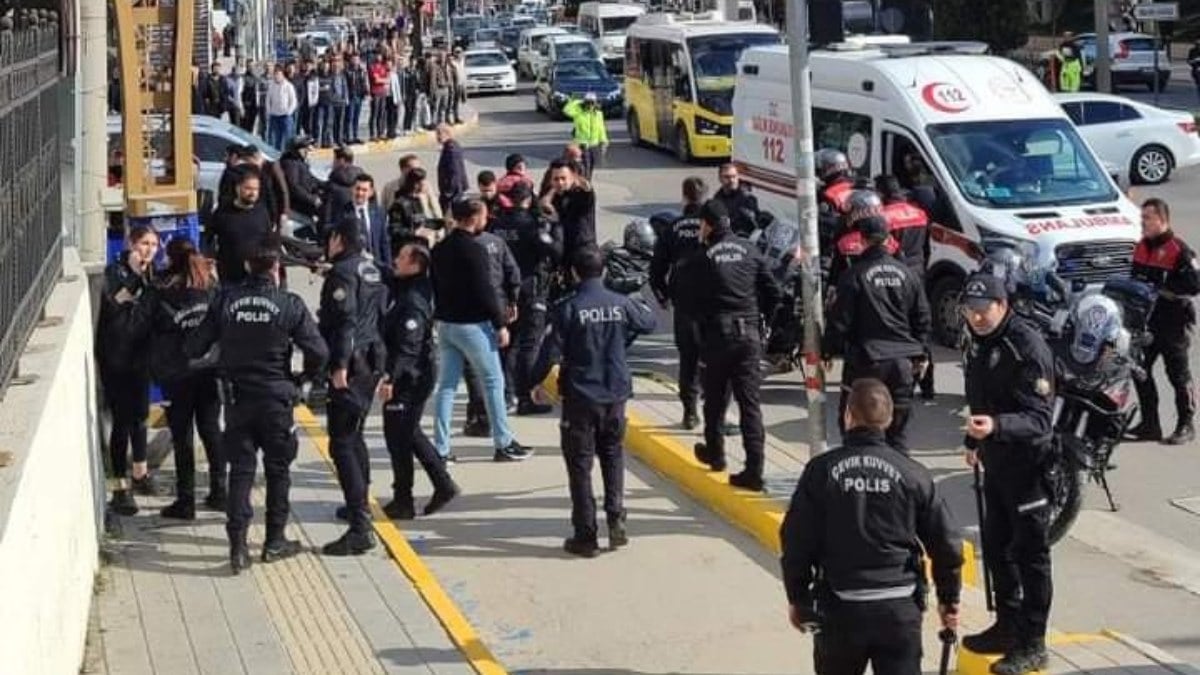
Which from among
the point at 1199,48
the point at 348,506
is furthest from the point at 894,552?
the point at 1199,48

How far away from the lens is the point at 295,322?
9.60m

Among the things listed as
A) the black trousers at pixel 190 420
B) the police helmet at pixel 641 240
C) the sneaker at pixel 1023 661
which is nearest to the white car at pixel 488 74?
the police helmet at pixel 641 240

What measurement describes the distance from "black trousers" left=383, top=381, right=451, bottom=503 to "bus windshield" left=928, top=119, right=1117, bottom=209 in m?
6.81

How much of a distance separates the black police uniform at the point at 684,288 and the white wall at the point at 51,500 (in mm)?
3470

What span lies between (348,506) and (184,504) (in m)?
1.24

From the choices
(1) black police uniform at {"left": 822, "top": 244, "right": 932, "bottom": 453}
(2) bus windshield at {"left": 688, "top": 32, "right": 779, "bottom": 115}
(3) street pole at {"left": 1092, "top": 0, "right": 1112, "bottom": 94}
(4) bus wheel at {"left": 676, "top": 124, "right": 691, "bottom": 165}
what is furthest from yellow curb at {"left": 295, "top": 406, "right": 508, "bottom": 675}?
(3) street pole at {"left": 1092, "top": 0, "right": 1112, "bottom": 94}

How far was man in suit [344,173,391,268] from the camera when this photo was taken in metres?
15.8

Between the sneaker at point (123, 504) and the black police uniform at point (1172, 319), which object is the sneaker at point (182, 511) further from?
the black police uniform at point (1172, 319)

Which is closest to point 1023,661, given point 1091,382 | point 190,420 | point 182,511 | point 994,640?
point 994,640

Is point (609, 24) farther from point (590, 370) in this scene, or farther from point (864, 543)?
point (864, 543)

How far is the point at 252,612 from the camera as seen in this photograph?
9.26 metres

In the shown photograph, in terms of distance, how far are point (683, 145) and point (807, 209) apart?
22579 millimetres

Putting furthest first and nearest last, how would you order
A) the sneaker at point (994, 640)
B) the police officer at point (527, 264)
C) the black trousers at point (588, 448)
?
the police officer at point (527, 264) → the black trousers at point (588, 448) → the sneaker at point (994, 640)

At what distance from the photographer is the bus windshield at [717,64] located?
3106cm
